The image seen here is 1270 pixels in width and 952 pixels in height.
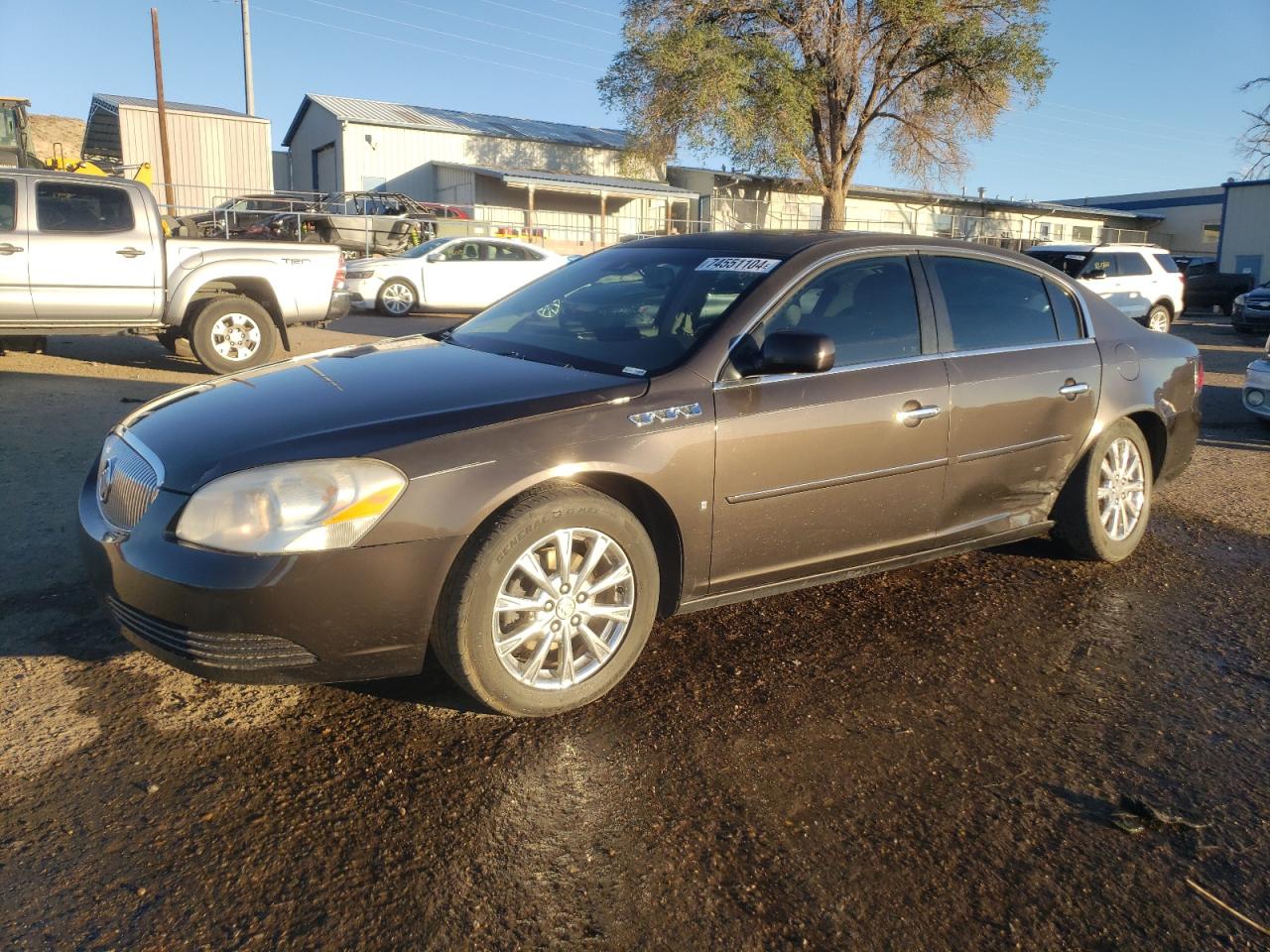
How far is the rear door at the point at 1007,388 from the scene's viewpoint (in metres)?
4.07

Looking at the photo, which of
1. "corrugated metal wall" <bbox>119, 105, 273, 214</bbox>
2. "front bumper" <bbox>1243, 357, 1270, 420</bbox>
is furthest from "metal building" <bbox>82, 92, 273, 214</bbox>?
"front bumper" <bbox>1243, 357, 1270, 420</bbox>

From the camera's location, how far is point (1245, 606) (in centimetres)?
429

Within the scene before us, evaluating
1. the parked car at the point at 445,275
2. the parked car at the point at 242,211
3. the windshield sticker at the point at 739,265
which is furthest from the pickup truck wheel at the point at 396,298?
the windshield sticker at the point at 739,265

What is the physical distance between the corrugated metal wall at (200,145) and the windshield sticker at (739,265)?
1253 inches

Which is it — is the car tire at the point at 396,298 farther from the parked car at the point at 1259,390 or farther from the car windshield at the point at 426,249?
the parked car at the point at 1259,390

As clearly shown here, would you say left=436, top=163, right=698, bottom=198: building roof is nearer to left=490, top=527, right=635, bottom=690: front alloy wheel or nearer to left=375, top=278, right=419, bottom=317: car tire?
left=375, top=278, right=419, bottom=317: car tire

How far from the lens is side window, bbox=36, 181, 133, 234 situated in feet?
28.8

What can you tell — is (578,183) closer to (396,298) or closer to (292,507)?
(396,298)

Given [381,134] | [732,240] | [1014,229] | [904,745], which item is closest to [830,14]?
[381,134]

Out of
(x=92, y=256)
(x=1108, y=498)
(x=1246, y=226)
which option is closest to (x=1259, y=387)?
(x=1108, y=498)

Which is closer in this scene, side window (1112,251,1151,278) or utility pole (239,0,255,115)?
side window (1112,251,1151,278)

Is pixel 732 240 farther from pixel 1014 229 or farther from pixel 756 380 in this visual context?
pixel 1014 229

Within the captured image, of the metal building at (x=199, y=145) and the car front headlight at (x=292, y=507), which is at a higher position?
the metal building at (x=199, y=145)

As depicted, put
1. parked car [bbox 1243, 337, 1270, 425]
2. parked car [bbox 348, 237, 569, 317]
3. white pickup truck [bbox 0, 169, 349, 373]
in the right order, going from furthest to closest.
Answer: parked car [bbox 348, 237, 569, 317] < white pickup truck [bbox 0, 169, 349, 373] < parked car [bbox 1243, 337, 1270, 425]
